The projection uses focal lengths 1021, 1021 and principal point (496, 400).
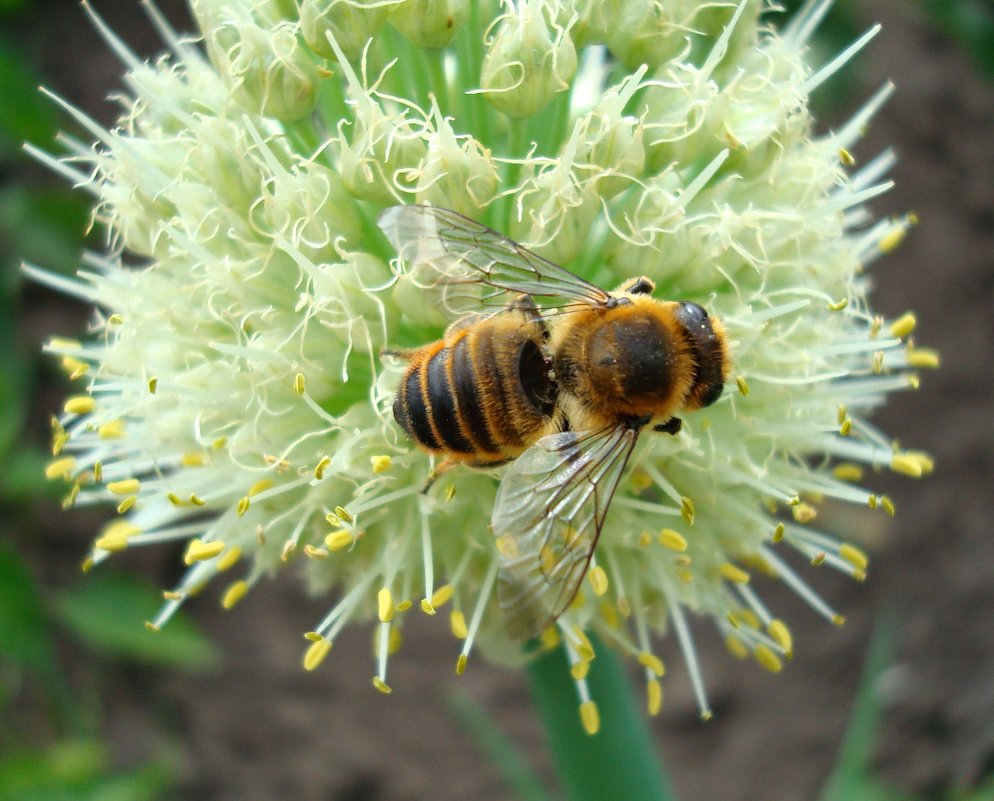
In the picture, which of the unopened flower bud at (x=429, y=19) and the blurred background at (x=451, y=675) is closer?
the unopened flower bud at (x=429, y=19)

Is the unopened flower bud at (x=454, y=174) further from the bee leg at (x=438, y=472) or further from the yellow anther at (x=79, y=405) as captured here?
the yellow anther at (x=79, y=405)

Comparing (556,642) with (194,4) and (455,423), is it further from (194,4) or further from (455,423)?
(194,4)

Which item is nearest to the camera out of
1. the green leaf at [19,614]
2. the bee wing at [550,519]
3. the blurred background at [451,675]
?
the bee wing at [550,519]

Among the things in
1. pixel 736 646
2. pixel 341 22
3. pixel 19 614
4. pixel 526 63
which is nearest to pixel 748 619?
pixel 736 646

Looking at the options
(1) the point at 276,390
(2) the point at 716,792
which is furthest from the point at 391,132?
(2) the point at 716,792

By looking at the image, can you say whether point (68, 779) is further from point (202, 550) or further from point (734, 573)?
point (734, 573)

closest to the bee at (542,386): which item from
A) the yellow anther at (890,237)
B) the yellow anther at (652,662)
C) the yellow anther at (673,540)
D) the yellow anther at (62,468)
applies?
the yellow anther at (673,540)

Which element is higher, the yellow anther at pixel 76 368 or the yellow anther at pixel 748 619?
the yellow anther at pixel 76 368
